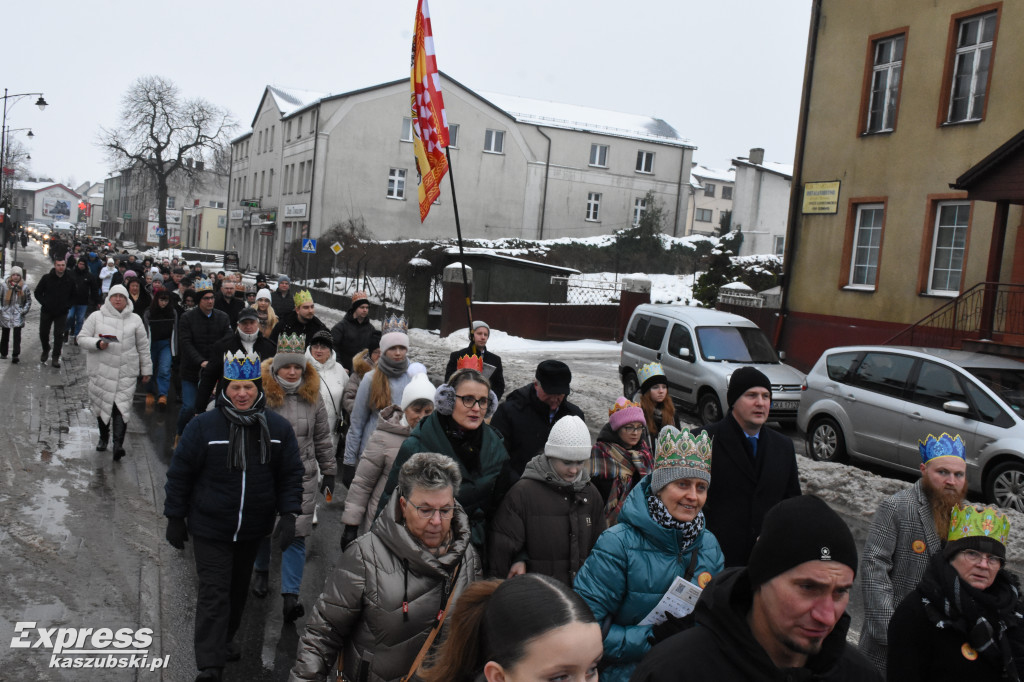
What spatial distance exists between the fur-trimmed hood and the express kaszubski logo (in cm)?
164

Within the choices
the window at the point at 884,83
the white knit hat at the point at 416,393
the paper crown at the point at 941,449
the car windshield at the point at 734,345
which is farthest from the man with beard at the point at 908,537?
the window at the point at 884,83

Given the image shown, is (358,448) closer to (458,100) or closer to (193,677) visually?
(193,677)

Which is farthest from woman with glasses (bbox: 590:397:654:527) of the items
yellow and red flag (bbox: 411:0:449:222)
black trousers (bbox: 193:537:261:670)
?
yellow and red flag (bbox: 411:0:449:222)

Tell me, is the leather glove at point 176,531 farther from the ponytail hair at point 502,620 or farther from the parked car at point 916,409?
the parked car at point 916,409

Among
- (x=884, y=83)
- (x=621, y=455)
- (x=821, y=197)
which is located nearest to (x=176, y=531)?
(x=621, y=455)

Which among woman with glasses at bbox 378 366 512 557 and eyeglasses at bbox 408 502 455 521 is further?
woman with glasses at bbox 378 366 512 557

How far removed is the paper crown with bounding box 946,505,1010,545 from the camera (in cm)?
353

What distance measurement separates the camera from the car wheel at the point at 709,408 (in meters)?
14.5

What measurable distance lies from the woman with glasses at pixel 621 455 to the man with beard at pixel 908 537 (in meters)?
1.39

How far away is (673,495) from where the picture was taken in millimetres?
3648

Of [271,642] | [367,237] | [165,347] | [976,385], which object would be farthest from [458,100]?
[271,642]

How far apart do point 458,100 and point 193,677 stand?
48.5 metres

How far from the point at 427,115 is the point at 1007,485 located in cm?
731

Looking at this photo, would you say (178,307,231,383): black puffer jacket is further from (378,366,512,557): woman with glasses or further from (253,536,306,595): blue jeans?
(378,366,512,557): woman with glasses
